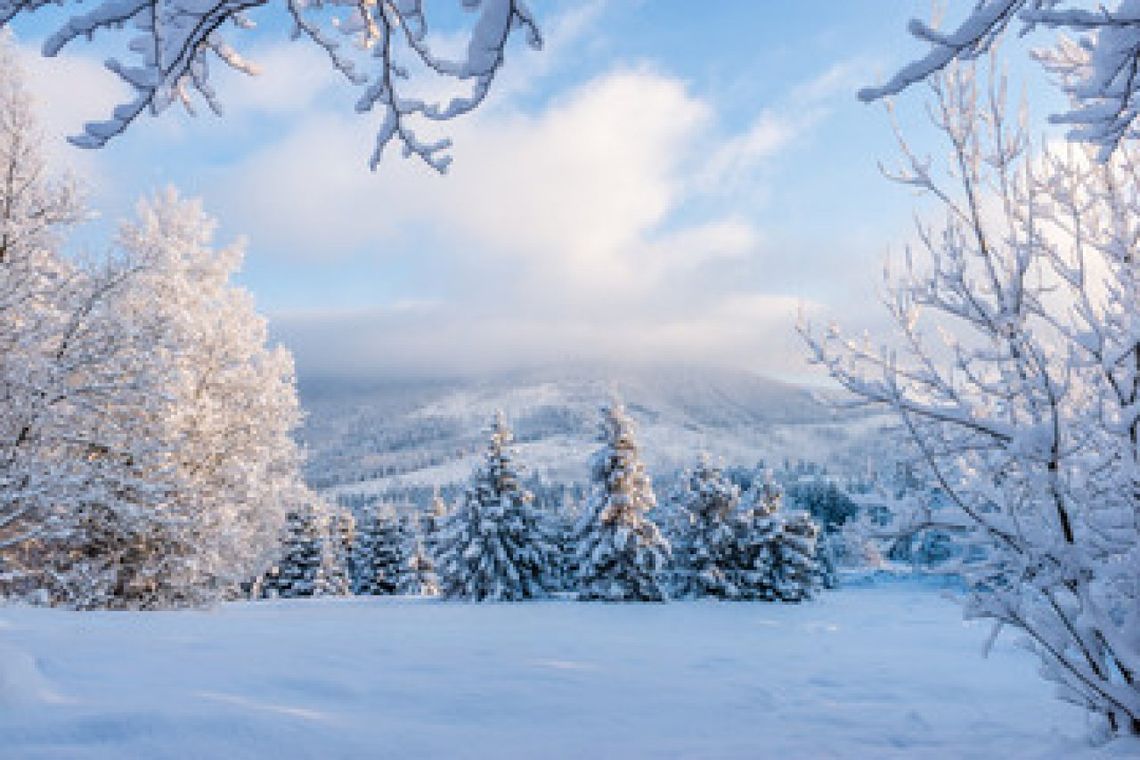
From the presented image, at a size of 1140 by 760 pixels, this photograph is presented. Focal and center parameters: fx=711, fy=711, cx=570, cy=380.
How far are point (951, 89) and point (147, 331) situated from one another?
29.5ft

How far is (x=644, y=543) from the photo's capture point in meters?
26.7

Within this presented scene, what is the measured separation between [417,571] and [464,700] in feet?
134

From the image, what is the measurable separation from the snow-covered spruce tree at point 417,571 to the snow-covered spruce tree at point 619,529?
60.0 ft

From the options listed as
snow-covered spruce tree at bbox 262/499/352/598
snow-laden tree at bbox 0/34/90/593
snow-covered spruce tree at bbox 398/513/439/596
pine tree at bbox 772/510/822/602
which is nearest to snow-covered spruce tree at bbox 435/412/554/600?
pine tree at bbox 772/510/822/602

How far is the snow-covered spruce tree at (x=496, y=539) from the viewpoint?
92.6 ft

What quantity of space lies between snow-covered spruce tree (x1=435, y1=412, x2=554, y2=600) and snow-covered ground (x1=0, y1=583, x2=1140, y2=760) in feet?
58.9

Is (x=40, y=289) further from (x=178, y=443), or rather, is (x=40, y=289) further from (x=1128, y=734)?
(x=1128, y=734)

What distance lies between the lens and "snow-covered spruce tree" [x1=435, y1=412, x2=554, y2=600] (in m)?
28.2

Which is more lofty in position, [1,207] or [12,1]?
[1,207]

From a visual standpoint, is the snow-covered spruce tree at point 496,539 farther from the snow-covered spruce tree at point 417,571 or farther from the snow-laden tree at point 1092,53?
the snow-laden tree at point 1092,53

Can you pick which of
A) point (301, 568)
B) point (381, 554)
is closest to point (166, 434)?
point (301, 568)

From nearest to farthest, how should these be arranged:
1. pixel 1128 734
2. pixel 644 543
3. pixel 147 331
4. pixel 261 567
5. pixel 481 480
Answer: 1. pixel 1128 734
2. pixel 147 331
3. pixel 261 567
4. pixel 644 543
5. pixel 481 480

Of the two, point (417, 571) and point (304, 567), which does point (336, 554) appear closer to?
point (304, 567)

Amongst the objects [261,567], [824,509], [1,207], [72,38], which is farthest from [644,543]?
[824,509]
